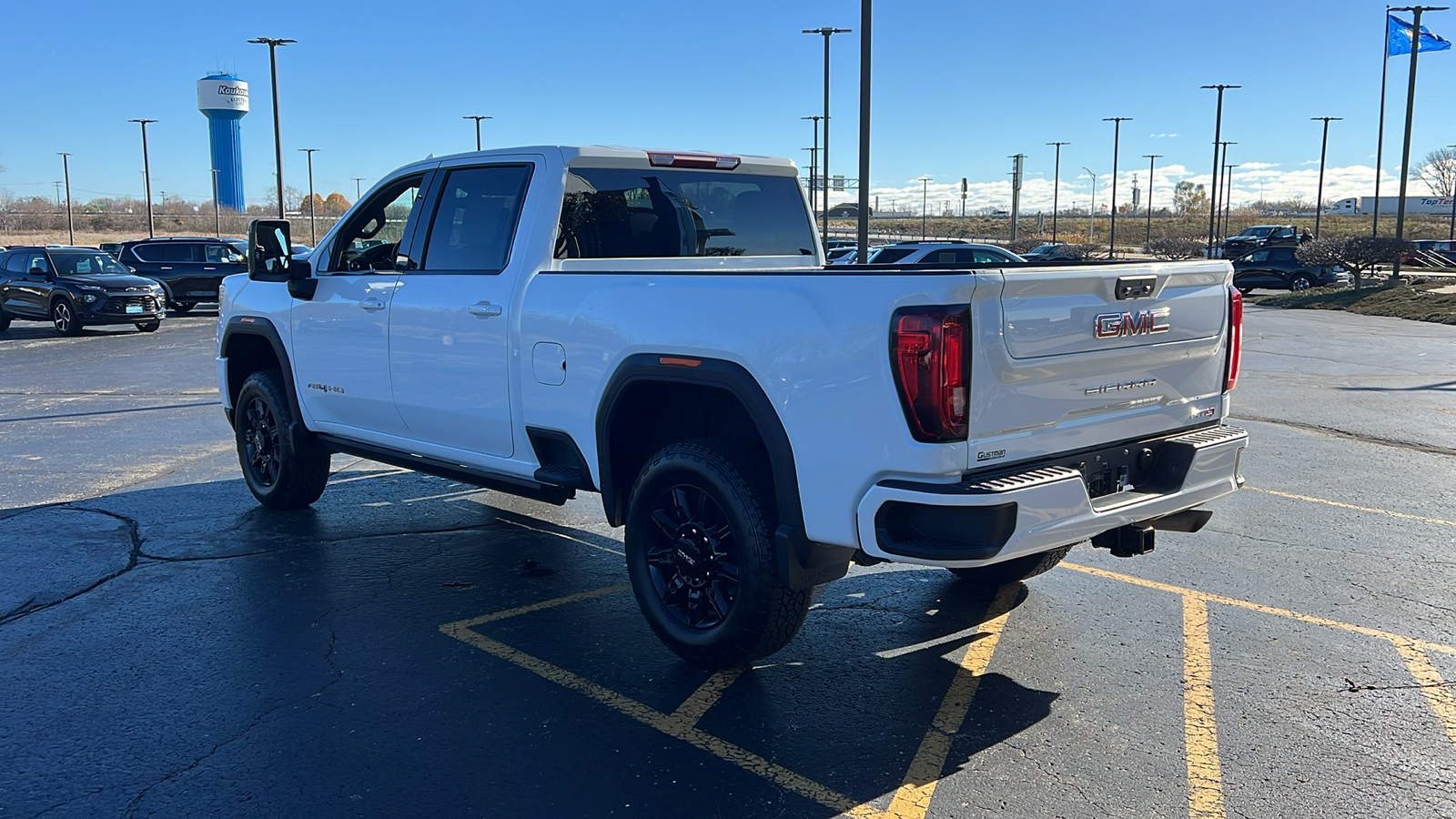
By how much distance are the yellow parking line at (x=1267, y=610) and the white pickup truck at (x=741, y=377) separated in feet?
2.38

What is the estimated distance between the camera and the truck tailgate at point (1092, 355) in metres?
3.75

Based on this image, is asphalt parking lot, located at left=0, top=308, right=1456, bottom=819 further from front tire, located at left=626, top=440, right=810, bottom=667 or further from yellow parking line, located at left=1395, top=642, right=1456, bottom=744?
front tire, located at left=626, top=440, right=810, bottom=667

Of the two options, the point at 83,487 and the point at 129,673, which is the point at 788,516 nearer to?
the point at 129,673

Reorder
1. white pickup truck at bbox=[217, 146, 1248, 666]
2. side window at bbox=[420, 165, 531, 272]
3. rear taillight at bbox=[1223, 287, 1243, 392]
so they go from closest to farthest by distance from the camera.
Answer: white pickup truck at bbox=[217, 146, 1248, 666], rear taillight at bbox=[1223, 287, 1243, 392], side window at bbox=[420, 165, 531, 272]

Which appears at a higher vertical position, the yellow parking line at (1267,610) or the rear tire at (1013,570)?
the rear tire at (1013,570)

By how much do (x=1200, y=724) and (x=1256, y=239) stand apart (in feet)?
171

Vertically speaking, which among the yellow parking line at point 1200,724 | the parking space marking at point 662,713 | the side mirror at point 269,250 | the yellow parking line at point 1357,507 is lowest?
the parking space marking at point 662,713

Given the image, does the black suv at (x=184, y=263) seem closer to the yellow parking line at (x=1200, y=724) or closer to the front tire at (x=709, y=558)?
the front tire at (x=709, y=558)

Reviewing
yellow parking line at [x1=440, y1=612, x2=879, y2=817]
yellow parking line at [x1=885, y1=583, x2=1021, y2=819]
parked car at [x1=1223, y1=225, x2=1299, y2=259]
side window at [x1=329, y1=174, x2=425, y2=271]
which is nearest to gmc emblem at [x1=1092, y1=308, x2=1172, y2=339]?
yellow parking line at [x1=885, y1=583, x2=1021, y2=819]

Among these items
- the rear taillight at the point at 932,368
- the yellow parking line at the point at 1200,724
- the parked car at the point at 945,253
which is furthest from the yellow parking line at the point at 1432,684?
the parked car at the point at 945,253

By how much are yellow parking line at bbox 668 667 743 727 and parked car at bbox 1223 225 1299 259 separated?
45.4 metres

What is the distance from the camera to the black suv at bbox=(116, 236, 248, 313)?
88.6 feet

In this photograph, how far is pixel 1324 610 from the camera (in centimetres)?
527

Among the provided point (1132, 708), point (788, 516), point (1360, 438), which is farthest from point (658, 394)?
point (1360, 438)
